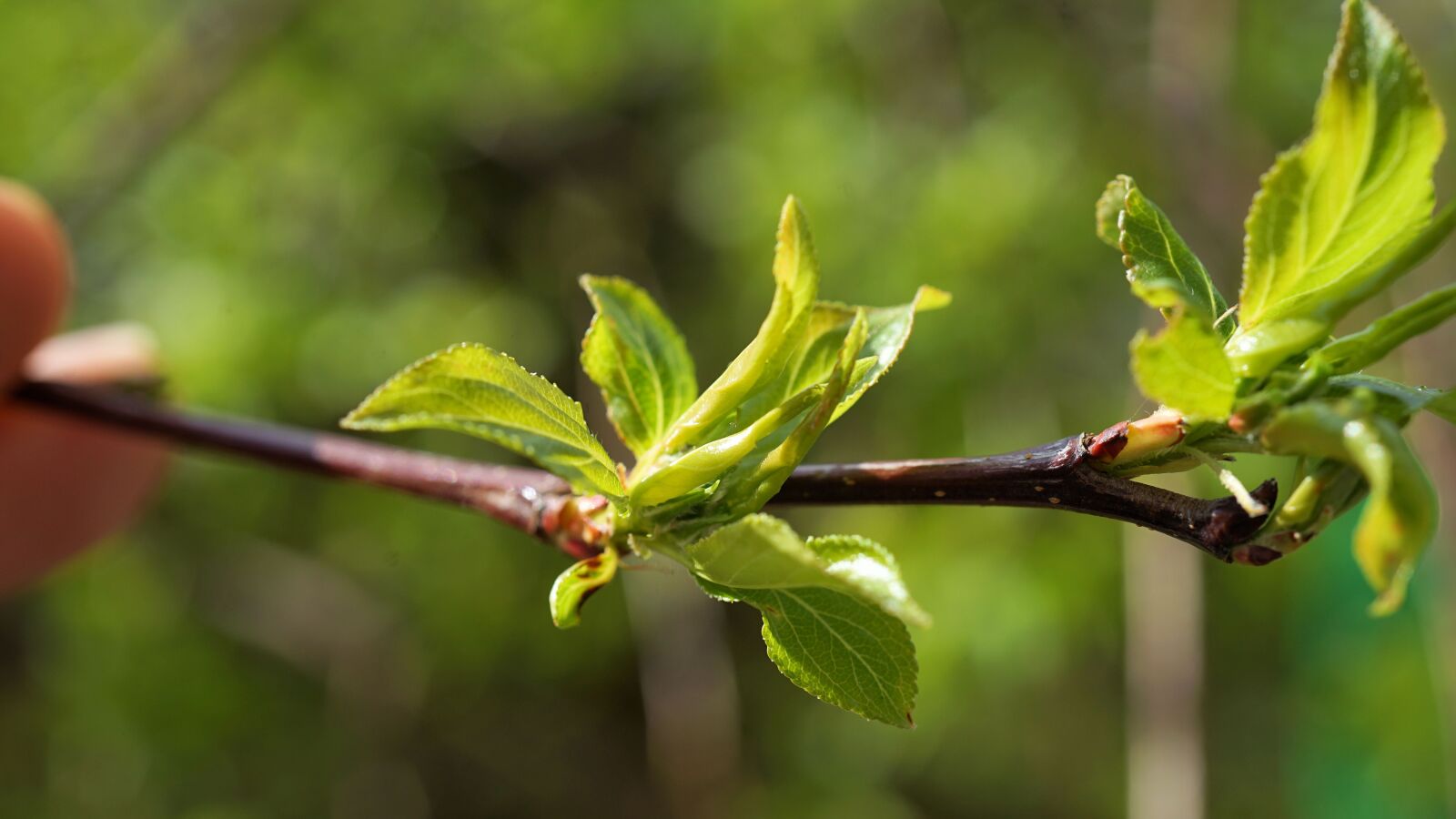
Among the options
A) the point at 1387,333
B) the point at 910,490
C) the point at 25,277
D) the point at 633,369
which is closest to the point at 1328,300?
the point at 1387,333

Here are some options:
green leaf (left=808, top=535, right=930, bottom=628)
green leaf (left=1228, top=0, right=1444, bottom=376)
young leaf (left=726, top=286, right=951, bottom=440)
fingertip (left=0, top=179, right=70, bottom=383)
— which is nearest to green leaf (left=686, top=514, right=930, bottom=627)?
green leaf (left=808, top=535, right=930, bottom=628)

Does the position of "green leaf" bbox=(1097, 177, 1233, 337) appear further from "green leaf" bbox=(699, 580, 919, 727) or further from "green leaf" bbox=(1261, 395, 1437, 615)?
"green leaf" bbox=(699, 580, 919, 727)

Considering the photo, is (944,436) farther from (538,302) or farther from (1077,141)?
(538,302)

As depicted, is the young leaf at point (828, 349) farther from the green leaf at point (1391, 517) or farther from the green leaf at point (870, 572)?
the green leaf at point (1391, 517)

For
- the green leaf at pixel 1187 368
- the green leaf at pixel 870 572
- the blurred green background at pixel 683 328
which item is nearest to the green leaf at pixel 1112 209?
the green leaf at pixel 1187 368

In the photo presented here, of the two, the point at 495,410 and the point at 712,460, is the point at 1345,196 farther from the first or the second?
the point at 495,410

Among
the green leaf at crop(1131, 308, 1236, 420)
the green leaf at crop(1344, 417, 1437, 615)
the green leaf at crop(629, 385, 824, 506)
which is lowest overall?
the green leaf at crop(1344, 417, 1437, 615)

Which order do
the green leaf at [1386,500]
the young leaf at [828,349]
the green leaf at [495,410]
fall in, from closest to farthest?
the green leaf at [1386,500], the green leaf at [495,410], the young leaf at [828,349]

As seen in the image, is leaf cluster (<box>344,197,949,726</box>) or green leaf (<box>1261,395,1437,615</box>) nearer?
green leaf (<box>1261,395,1437,615</box>)
